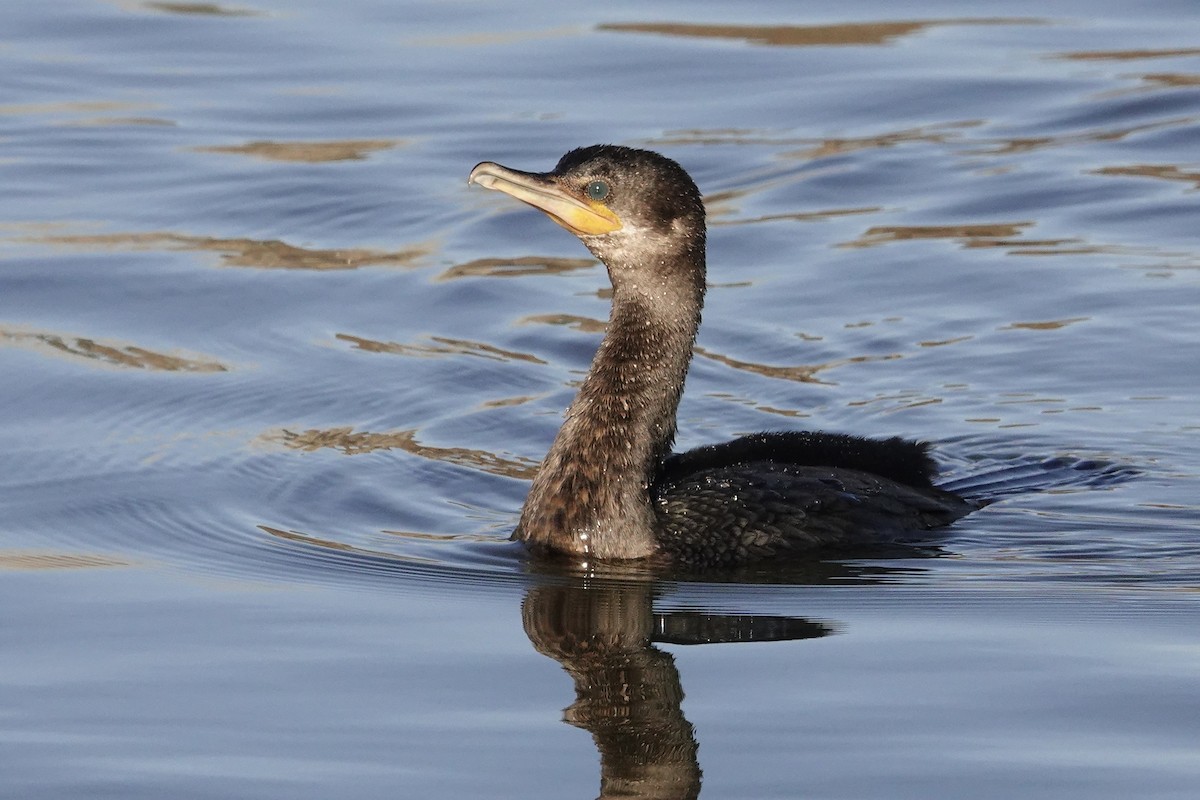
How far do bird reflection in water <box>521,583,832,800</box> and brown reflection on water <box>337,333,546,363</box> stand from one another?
365 centimetres

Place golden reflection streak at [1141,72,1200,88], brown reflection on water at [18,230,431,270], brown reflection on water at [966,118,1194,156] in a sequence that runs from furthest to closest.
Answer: golden reflection streak at [1141,72,1200,88] → brown reflection on water at [966,118,1194,156] → brown reflection on water at [18,230,431,270]

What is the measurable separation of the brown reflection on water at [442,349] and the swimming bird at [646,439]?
115 inches

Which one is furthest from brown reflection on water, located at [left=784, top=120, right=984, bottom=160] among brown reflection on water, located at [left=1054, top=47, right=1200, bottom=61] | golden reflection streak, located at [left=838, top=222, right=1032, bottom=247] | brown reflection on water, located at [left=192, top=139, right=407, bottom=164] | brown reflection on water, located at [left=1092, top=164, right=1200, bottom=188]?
brown reflection on water, located at [left=192, top=139, right=407, bottom=164]

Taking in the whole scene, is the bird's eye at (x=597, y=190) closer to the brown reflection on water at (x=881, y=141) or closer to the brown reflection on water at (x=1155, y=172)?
the brown reflection on water at (x=1155, y=172)

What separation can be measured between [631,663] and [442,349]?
4.74 m

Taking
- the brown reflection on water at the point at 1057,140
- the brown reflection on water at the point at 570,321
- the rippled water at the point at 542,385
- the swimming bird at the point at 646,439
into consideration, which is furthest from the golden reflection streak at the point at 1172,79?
the swimming bird at the point at 646,439

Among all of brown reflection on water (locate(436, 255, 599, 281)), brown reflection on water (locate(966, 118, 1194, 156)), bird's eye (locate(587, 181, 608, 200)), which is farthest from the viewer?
brown reflection on water (locate(966, 118, 1194, 156))

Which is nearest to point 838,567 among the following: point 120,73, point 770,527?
point 770,527

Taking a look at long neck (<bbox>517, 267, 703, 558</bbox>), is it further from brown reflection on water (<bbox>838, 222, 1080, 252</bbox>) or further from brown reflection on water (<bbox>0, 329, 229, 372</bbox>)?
brown reflection on water (<bbox>838, 222, 1080, 252</bbox>)

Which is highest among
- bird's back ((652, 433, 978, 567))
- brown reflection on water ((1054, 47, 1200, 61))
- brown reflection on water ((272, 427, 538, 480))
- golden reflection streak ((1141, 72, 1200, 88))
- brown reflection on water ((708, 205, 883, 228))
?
brown reflection on water ((1054, 47, 1200, 61))

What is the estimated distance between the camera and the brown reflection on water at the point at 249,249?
1252 centimetres

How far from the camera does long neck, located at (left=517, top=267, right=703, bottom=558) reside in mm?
7598

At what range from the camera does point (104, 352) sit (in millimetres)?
10539

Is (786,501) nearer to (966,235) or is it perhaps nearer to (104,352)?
(104,352)
